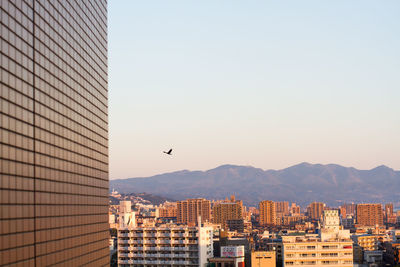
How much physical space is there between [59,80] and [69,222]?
1656 centimetres

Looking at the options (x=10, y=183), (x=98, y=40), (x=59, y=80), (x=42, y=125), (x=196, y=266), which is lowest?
(x=196, y=266)

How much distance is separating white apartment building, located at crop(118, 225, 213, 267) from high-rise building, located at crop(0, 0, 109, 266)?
56.7 meters

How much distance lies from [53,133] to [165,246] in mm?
90449

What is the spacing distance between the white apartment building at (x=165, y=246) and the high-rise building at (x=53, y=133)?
5673cm

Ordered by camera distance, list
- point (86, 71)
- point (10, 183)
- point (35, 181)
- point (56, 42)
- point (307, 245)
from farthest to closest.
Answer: point (307, 245) < point (86, 71) < point (56, 42) < point (35, 181) < point (10, 183)

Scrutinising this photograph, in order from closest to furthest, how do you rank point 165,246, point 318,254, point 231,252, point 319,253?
point 318,254 → point 319,253 → point 231,252 → point 165,246

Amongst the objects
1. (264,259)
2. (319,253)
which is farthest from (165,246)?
(319,253)

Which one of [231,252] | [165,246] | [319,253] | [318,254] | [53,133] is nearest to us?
[53,133]

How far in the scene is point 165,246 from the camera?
16362 centimetres

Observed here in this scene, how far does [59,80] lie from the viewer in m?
80.5

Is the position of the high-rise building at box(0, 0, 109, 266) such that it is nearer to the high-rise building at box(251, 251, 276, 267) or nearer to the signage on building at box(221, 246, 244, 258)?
the signage on building at box(221, 246, 244, 258)

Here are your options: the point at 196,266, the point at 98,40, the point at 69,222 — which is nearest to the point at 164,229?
the point at 196,266

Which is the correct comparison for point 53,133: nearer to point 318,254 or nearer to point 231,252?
point 231,252

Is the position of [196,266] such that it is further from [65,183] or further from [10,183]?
[10,183]
